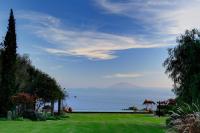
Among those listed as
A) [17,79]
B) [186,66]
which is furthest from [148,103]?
[186,66]

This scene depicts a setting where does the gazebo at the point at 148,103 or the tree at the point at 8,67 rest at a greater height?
the tree at the point at 8,67

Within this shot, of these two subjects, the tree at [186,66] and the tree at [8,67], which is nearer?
the tree at [186,66]

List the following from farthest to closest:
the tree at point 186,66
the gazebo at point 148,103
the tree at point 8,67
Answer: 1. the gazebo at point 148,103
2. the tree at point 8,67
3. the tree at point 186,66

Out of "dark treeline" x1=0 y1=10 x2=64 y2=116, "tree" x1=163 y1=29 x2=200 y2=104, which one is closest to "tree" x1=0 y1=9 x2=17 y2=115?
"dark treeline" x1=0 y1=10 x2=64 y2=116

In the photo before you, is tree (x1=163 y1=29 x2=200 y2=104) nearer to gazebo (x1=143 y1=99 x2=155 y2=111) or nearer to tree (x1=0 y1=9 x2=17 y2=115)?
tree (x1=0 y1=9 x2=17 y2=115)

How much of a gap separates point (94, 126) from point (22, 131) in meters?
5.56

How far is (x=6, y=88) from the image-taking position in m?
48.8

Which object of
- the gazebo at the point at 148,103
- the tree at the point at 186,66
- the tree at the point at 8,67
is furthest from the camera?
the gazebo at the point at 148,103

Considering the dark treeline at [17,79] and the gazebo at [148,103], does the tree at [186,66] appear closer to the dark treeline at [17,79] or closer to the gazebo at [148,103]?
the dark treeline at [17,79]

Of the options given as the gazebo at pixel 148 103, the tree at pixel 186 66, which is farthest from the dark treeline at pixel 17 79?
the tree at pixel 186 66

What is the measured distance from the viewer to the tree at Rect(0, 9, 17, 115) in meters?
48.6

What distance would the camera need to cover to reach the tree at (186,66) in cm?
3544

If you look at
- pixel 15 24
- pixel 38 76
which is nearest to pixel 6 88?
pixel 15 24

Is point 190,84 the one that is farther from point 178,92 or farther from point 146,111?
point 146,111
